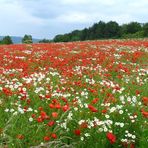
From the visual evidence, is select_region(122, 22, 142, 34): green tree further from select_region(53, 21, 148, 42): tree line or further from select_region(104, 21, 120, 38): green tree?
select_region(104, 21, 120, 38): green tree

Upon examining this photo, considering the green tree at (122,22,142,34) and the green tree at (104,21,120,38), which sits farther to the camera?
the green tree at (104,21,120,38)

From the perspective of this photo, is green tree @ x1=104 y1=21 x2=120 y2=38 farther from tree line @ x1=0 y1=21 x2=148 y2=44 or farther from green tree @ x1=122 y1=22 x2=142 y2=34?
green tree @ x1=122 y1=22 x2=142 y2=34

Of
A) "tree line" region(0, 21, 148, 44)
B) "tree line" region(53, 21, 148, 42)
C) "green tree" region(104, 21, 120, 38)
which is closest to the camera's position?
"tree line" region(0, 21, 148, 44)

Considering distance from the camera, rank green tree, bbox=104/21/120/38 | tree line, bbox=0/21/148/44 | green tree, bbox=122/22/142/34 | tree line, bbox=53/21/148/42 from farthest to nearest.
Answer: green tree, bbox=104/21/120/38
tree line, bbox=53/21/148/42
green tree, bbox=122/22/142/34
tree line, bbox=0/21/148/44

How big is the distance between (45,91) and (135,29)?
282 ft

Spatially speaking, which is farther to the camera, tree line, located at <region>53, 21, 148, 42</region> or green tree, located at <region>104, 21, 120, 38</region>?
green tree, located at <region>104, 21, 120, 38</region>

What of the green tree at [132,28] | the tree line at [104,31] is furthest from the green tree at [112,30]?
the green tree at [132,28]

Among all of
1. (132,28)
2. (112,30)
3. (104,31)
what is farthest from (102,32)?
(132,28)

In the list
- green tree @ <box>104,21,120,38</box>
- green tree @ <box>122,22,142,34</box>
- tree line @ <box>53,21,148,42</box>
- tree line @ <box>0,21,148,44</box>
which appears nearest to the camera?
tree line @ <box>0,21,148,44</box>

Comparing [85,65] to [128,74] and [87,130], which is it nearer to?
[128,74]

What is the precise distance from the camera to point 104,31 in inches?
4092

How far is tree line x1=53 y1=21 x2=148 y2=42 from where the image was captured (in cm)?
9491

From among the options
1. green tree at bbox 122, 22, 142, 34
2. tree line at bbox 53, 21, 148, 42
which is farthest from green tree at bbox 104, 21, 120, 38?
green tree at bbox 122, 22, 142, 34

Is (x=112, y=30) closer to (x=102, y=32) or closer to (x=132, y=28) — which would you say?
(x=102, y=32)
